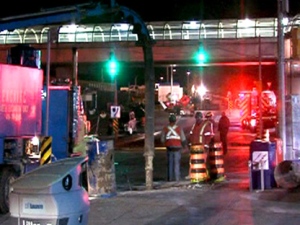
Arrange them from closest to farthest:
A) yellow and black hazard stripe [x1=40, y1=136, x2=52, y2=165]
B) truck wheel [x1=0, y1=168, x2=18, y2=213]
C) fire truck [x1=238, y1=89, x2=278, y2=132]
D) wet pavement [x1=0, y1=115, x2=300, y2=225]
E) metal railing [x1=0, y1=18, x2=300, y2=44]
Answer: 1. wet pavement [x1=0, y1=115, x2=300, y2=225]
2. truck wheel [x1=0, y1=168, x2=18, y2=213]
3. yellow and black hazard stripe [x1=40, y1=136, x2=52, y2=165]
4. metal railing [x1=0, y1=18, x2=300, y2=44]
5. fire truck [x1=238, y1=89, x2=278, y2=132]

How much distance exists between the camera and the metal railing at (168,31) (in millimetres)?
43281

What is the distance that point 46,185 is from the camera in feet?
21.7

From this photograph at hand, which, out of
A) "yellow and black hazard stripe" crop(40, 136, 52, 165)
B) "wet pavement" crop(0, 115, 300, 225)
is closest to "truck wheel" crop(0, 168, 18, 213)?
"wet pavement" crop(0, 115, 300, 225)

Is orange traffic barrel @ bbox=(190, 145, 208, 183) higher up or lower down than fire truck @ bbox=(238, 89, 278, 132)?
lower down

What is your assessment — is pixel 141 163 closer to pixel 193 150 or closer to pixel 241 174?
pixel 241 174

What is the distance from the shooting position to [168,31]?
43.9 m

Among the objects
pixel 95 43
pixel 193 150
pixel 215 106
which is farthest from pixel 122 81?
pixel 193 150

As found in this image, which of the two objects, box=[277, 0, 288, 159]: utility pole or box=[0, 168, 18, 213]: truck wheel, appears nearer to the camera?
box=[0, 168, 18, 213]: truck wheel

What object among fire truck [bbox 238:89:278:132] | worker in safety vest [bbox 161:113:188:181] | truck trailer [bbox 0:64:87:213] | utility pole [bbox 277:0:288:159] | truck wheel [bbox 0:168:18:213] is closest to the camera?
truck wheel [bbox 0:168:18:213]

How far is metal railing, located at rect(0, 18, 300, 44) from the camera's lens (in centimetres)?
4328

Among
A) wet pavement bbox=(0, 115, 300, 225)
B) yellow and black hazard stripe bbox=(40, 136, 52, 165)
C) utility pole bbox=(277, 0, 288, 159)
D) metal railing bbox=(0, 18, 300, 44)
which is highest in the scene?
metal railing bbox=(0, 18, 300, 44)

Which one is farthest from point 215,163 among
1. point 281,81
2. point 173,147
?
point 281,81

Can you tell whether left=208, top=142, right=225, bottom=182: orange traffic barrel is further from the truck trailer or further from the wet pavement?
the truck trailer

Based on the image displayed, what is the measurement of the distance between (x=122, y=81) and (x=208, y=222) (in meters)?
85.8
